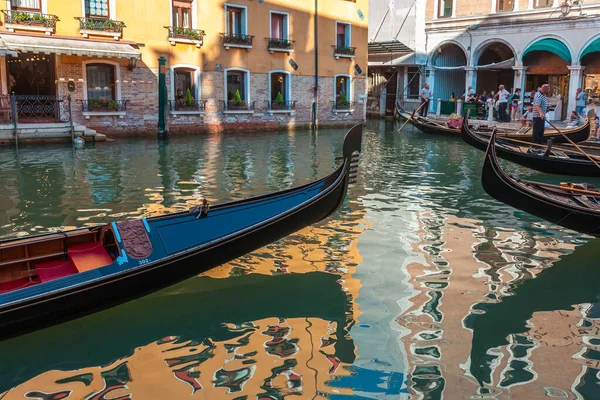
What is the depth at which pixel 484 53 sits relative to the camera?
696 inches

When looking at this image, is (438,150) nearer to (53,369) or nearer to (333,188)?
(333,188)

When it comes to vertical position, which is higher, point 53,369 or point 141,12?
point 141,12

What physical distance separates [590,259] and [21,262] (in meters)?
3.75

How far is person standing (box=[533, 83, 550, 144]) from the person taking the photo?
8227 millimetres

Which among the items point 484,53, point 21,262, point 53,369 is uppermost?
point 484,53

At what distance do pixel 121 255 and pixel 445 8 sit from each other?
1617 cm

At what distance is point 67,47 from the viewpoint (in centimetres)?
1073

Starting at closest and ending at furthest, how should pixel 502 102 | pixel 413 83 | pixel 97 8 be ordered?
pixel 97 8
pixel 502 102
pixel 413 83

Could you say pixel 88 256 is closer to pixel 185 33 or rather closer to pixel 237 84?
pixel 185 33

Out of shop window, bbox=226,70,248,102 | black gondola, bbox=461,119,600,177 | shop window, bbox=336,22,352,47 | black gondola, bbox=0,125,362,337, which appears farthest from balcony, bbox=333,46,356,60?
black gondola, bbox=0,125,362,337

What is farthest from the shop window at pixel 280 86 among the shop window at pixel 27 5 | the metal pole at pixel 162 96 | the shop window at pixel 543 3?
the shop window at pixel 543 3

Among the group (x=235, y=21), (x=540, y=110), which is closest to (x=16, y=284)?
(x=540, y=110)

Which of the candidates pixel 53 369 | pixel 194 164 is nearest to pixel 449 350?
pixel 53 369

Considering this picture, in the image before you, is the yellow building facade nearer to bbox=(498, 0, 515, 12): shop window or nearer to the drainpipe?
the drainpipe
